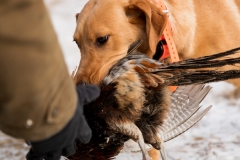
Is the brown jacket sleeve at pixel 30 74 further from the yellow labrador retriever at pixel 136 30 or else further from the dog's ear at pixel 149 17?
the dog's ear at pixel 149 17

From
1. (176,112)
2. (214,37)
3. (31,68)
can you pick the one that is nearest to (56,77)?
(31,68)

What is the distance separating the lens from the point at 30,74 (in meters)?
1.16

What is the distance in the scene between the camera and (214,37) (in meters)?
3.22

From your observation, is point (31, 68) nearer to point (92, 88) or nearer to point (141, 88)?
point (92, 88)

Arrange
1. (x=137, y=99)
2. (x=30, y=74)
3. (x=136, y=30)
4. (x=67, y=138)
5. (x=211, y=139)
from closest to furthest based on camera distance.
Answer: (x=30, y=74) → (x=67, y=138) → (x=137, y=99) → (x=136, y=30) → (x=211, y=139)

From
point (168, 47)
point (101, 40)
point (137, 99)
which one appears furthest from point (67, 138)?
point (168, 47)

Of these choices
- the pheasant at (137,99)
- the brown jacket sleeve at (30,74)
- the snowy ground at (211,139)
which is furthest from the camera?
the snowy ground at (211,139)

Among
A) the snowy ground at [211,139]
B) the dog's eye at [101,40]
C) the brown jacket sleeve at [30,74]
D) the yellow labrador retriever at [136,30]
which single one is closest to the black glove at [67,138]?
the brown jacket sleeve at [30,74]

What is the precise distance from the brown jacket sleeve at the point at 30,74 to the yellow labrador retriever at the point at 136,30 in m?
0.97

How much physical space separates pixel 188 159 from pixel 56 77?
2324 millimetres

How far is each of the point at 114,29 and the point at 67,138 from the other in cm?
147

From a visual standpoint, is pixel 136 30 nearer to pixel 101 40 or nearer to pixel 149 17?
pixel 149 17

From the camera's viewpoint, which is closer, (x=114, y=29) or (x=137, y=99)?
(x=137, y=99)

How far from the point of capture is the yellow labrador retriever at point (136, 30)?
8.61ft
